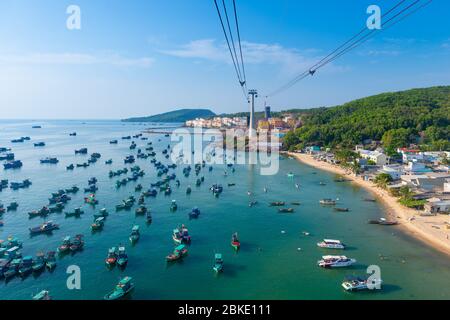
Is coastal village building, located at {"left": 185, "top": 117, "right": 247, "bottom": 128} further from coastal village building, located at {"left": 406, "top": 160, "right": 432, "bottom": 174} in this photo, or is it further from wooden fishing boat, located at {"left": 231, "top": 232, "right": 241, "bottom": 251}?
wooden fishing boat, located at {"left": 231, "top": 232, "right": 241, "bottom": 251}

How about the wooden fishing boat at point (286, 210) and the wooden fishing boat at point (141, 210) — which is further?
the wooden fishing boat at point (286, 210)

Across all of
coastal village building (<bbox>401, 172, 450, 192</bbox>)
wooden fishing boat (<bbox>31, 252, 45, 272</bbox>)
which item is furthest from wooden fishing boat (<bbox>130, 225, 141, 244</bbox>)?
coastal village building (<bbox>401, 172, 450, 192</bbox>)

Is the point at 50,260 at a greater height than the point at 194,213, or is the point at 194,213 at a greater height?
the point at 194,213

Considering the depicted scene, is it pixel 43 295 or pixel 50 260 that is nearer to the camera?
pixel 43 295

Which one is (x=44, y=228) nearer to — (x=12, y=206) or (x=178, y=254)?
(x=12, y=206)

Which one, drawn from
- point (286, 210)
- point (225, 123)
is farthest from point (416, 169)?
point (225, 123)

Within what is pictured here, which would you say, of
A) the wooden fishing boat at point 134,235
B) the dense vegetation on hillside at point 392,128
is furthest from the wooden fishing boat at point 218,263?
the dense vegetation on hillside at point 392,128

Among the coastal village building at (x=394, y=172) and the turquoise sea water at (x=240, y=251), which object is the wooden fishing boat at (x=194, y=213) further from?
the coastal village building at (x=394, y=172)
